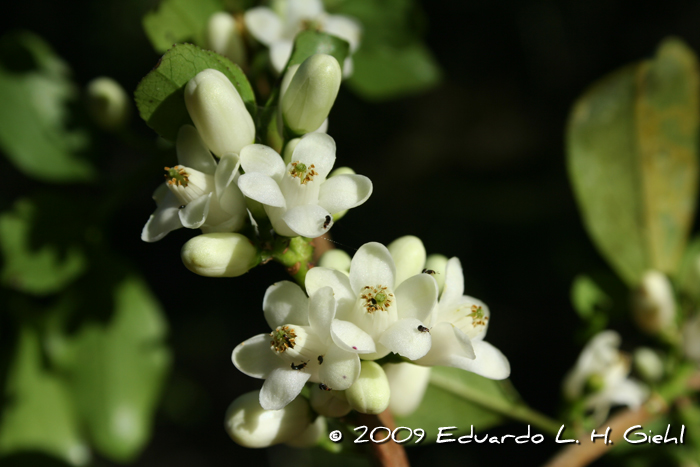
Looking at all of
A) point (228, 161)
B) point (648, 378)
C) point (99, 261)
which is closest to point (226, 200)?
point (228, 161)

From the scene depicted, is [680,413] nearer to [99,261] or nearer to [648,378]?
[648,378]

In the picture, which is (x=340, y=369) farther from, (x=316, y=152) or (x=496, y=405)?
(x=496, y=405)

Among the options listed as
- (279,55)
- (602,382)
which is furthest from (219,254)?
(602,382)

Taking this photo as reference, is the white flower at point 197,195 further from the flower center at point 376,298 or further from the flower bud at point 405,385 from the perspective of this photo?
the flower bud at point 405,385

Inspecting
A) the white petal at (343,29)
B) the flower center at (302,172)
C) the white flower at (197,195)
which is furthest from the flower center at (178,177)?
the white petal at (343,29)

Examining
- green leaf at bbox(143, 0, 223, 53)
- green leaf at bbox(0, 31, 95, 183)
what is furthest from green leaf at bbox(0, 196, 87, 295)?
green leaf at bbox(143, 0, 223, 53)

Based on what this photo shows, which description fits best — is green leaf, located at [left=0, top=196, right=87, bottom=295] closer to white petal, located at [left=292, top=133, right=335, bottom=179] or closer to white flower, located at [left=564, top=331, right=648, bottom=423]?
white petal, located at [left=292, top=133, right=335, bottom=179]
